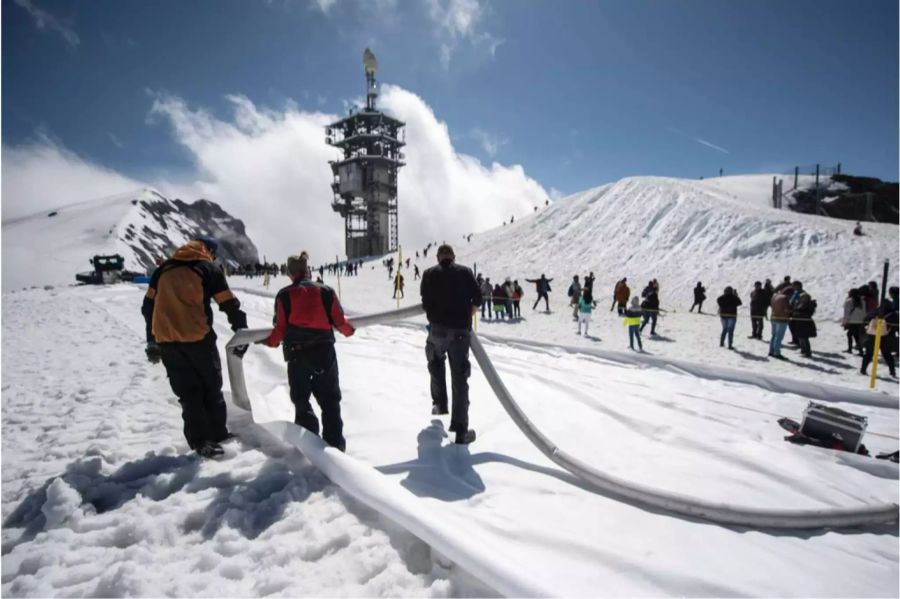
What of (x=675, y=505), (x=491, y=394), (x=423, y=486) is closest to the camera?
(x=675, y=505)

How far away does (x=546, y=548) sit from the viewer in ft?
8.05

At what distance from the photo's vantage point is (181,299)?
3494 mm

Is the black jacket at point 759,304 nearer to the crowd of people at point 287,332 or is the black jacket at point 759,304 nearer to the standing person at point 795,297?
the standing person at point 795,297

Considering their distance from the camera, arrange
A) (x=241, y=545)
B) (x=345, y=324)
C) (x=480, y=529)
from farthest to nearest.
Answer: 1. (x=345, y=324)
2. (x=480, y=529)
3. (x=241, y=545)

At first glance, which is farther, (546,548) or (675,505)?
(675,505)

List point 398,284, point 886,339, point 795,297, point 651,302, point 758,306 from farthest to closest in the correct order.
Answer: point 398,284
point 651,302
point 758,306
point 795,297
point 886,339

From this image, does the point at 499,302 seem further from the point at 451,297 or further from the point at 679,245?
the point at 679,245

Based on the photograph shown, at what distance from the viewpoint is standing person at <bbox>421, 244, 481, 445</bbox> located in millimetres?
4250

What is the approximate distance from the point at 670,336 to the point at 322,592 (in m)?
14.1

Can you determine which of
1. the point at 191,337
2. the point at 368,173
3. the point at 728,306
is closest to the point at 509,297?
the point at 728,306

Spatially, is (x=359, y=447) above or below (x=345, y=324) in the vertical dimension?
below

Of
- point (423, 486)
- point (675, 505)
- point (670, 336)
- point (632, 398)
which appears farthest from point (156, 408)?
point (670, 336)

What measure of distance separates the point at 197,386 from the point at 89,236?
83.4 meters

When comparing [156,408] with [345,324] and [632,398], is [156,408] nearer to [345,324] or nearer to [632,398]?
[345,324]
